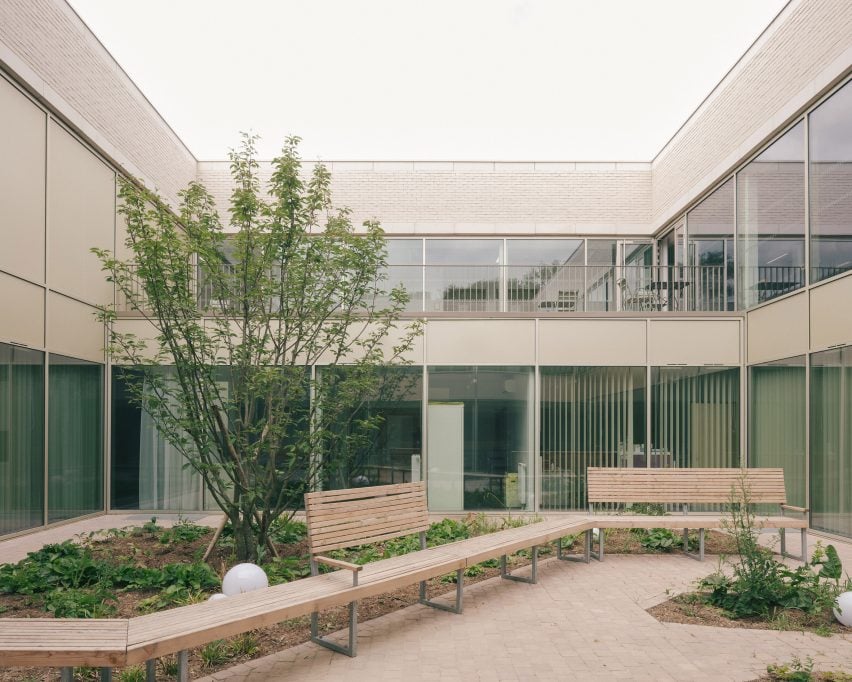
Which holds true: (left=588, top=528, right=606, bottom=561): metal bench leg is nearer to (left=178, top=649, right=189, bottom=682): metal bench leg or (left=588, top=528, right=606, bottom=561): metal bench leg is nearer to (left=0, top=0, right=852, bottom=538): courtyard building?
(left=0, top=0, right=852, bottom=538): courtyard building

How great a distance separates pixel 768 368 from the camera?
38.8 ft

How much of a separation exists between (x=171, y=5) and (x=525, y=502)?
34.5 feet

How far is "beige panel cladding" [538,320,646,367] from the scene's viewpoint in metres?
12.3

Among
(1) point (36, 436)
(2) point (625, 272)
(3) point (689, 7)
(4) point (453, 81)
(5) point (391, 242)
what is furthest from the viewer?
(5) point (391, 242)

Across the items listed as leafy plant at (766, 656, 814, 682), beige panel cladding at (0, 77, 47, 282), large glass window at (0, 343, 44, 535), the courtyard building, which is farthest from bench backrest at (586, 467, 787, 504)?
beige panel cladding at (0, 77, 47, 282)

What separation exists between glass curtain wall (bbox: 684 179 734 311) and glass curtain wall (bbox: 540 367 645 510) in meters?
2.22

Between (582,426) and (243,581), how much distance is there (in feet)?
24.7

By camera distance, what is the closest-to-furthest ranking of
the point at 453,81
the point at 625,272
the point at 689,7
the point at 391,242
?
the point at 689,7
the point at 625,272
the point at 453,81
the point at 391,242

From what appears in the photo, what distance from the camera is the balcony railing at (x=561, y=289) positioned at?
13.7 metres

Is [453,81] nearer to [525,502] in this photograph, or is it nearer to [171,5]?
[171,5]

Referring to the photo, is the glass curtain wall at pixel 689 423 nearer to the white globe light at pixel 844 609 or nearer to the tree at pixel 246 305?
the tree at pixel 246 305

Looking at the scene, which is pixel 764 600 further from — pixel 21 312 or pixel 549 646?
pixel 21 312

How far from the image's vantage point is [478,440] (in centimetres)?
1223

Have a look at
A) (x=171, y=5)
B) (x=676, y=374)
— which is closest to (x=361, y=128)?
(x=171, y=5)
